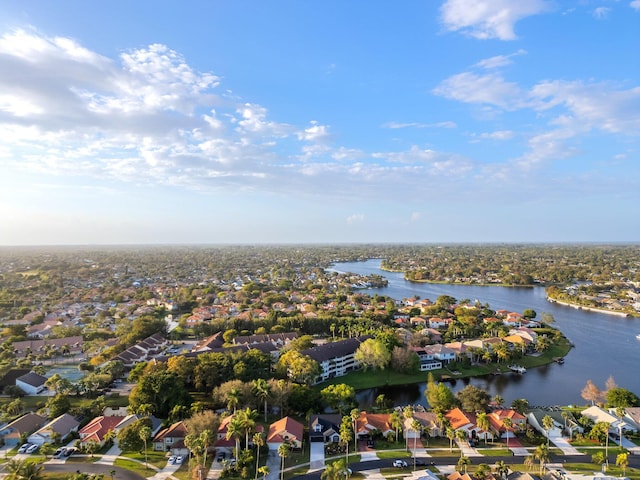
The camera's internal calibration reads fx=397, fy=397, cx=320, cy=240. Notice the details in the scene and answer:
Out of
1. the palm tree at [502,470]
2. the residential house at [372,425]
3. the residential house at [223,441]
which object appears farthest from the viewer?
the residential house at [372,425]

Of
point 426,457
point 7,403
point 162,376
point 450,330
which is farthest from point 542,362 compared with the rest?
point 7,403

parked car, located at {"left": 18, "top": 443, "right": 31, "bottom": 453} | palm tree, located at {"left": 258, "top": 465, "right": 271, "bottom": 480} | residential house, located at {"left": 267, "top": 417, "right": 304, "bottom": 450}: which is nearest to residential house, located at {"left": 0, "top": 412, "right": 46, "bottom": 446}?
parked car, located at {"left": 18, "top": 443, "right": 31, "bottom": 453}

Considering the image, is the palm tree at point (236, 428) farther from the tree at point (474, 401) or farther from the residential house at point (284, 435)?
the tree at point (474, 401)

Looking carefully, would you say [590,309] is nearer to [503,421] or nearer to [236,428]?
[503,421]

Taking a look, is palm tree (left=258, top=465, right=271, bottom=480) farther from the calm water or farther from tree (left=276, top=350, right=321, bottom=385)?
the calm water

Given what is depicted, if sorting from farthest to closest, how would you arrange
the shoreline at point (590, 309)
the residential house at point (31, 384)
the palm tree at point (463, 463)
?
the shoreline at point (590, 309)
the residential house at point (31, 384)
the palm tree at point (463, 463)

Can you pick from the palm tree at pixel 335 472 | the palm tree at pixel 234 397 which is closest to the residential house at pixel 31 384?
the palm tree at pixel 234 397
